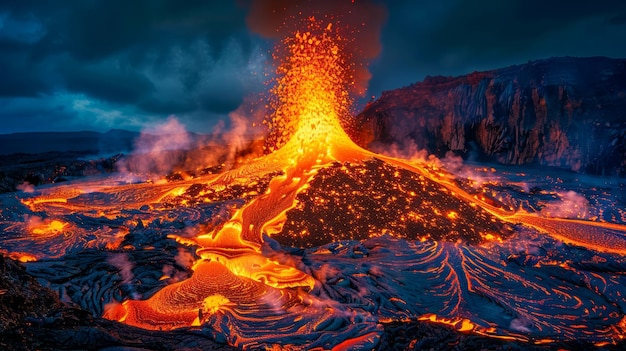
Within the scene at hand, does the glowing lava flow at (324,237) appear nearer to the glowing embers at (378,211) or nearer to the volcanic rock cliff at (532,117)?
the glowing embers at (378,211)

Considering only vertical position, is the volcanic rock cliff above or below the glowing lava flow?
above

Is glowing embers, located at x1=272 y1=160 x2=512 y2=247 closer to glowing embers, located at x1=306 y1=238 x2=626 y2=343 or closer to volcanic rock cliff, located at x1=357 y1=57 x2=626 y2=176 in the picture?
glowing embers, located at x1=306 y1=238 x2=626 y2=343

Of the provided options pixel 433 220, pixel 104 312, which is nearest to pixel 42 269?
pixel 104 312

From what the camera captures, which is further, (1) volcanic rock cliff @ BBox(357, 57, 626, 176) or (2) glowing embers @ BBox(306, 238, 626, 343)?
(1) volcanic rock cliff @ BBox(357, 57, 626, 176)

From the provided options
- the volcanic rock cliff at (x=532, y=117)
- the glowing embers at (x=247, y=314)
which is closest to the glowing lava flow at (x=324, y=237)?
the glowing embers at (x=247, y=314)

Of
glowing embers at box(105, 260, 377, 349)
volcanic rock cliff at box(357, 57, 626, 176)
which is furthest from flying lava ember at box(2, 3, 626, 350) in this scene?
volcanic rock cliff at box(357, 57, 626, 176)

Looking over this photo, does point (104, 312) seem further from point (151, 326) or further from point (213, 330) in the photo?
point (213, 330)

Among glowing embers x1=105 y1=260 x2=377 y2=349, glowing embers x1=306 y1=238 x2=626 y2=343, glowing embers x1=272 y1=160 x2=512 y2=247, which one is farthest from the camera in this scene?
glowing embers x1=272 y1=160 x2=512 y2=247
